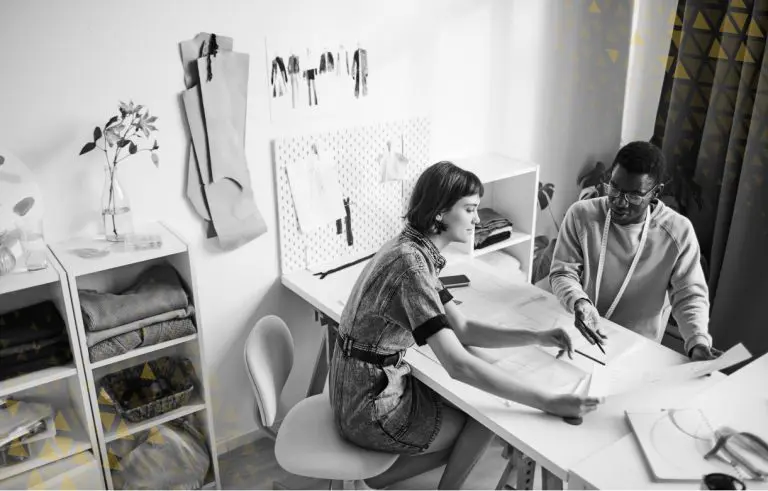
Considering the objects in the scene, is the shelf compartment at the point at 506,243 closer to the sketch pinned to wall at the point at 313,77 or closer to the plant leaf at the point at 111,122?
the sketch pinned to wall at the point at 313,77

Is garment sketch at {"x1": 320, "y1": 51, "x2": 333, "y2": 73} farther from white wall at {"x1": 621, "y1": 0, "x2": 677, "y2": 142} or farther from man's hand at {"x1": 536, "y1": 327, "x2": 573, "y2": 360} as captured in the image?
white wall at {"x1": 621, "y1": 0, "x2": 677, "y2": 142}

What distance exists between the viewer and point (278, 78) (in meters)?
2.42

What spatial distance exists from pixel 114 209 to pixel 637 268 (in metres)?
1.66

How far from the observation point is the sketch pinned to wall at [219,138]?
2252 mm

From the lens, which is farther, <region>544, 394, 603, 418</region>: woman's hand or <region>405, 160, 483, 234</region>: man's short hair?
<region>405, 160, 483, 234</region>: man's short hair

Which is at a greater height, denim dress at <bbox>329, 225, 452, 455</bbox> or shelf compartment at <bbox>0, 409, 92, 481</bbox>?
denim dress at <bbox>329, 225, 452, 455</bbox>

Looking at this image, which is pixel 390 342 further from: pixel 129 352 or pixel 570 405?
pixel 129 352

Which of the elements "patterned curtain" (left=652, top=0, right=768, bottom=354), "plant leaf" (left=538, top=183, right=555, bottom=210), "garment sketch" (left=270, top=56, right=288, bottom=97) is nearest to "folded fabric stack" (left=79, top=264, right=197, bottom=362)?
"garment sketch" (left=270, top=56, right=288, bottom=97)

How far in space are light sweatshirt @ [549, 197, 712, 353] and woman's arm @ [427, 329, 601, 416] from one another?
20.4 inches

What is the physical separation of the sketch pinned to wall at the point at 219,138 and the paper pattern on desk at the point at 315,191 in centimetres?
17

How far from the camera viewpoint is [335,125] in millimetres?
2621

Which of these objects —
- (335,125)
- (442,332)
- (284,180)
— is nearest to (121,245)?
(284,180)

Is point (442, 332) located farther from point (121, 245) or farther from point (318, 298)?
point (121, 245)

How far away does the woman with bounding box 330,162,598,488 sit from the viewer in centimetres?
171
